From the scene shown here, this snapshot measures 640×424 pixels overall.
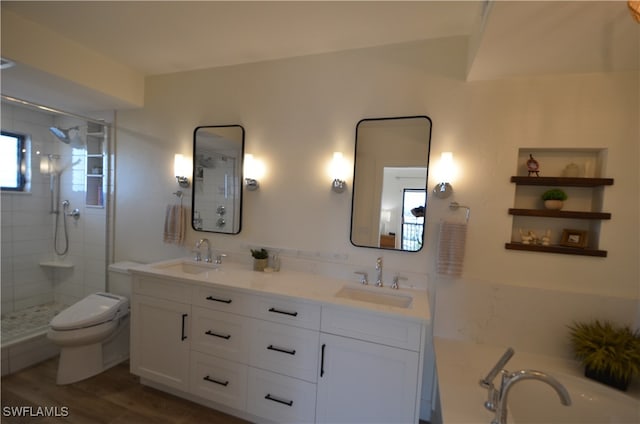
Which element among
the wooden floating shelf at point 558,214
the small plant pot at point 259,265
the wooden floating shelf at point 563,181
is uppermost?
the wooden floating shelf at point 563,181

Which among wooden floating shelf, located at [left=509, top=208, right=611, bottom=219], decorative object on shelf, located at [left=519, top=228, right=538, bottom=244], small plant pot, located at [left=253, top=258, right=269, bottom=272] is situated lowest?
small plant pot, located at [left=253, top=258, right=269, bottom=272]

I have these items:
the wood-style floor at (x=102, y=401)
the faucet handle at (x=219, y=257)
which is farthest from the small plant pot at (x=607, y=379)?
the faucet handle at (x=219, y=257)

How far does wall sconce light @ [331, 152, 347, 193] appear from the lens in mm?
2068

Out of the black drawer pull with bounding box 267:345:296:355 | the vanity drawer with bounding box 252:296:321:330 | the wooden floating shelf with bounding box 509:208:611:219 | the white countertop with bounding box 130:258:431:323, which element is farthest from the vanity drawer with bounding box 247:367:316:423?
the wooden floating shelf with bounding box 509:208:611:219

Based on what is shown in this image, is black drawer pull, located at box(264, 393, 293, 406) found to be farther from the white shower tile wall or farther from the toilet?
the white shower tile wall

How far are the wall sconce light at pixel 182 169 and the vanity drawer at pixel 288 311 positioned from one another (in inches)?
56.2

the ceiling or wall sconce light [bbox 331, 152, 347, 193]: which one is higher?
the ceiling

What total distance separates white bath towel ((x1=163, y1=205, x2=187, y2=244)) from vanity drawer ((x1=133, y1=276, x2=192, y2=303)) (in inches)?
20.6

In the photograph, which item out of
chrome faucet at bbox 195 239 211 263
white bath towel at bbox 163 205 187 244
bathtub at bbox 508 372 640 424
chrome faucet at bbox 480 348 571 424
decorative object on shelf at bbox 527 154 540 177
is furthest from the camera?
→ white bath towel at bbox 163 205 187 244

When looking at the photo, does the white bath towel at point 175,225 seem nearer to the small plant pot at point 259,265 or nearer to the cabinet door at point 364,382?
the small plant pot at point 259,265

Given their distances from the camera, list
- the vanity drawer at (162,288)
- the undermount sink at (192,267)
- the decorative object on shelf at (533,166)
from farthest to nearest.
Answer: the undermount sink at (192,267)
the vanity drawer at (162,288)
the decorative object on shelf at (533,166)

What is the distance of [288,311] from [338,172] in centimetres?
103

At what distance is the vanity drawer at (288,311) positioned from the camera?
5.44 ft

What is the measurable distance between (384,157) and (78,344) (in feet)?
8.87
